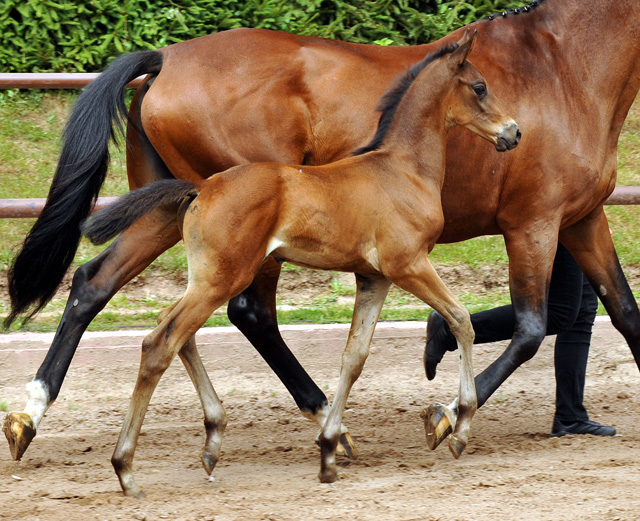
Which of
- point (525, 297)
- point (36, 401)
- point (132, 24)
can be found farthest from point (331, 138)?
point (132, 24)

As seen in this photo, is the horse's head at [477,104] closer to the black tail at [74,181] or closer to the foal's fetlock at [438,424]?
the foal's fetlock at [438,424]

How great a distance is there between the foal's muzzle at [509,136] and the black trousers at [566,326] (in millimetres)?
1037

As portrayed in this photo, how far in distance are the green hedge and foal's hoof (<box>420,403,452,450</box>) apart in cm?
464

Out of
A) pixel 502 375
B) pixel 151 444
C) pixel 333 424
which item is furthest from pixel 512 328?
pixel 151 444

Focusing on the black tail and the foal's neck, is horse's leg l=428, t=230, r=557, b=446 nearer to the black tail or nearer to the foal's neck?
the foal's neck

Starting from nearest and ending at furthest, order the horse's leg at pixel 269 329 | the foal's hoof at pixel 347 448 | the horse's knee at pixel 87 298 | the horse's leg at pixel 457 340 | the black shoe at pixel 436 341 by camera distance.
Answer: the horse's leg at pixel 457 340 < the horse's knee at pixel 87 298 < the foal's hoof at pixel 347 448 < the horse's leg at pixel 269 329 < the black shoe at pixel 436 341

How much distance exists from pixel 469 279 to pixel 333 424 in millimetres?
3195

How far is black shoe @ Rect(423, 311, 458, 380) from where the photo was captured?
457 cm

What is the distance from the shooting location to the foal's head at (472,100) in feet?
12.6

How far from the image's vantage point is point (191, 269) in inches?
137

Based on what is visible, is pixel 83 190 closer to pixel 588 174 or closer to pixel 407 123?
pixel 407 123

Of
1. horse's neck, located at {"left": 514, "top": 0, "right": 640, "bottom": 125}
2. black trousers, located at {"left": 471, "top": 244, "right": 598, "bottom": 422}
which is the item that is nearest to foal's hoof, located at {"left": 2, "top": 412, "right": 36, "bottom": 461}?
black trousers, located at {"left": 471, "top": 244, "right": 598, "bottom": 422}

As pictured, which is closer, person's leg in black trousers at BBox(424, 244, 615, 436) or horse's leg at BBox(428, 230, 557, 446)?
horse's leg at BBox(428, 230, 557, 446)

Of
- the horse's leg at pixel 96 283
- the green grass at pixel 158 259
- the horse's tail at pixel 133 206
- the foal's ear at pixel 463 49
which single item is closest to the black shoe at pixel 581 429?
the green grass at pixel 158 259
